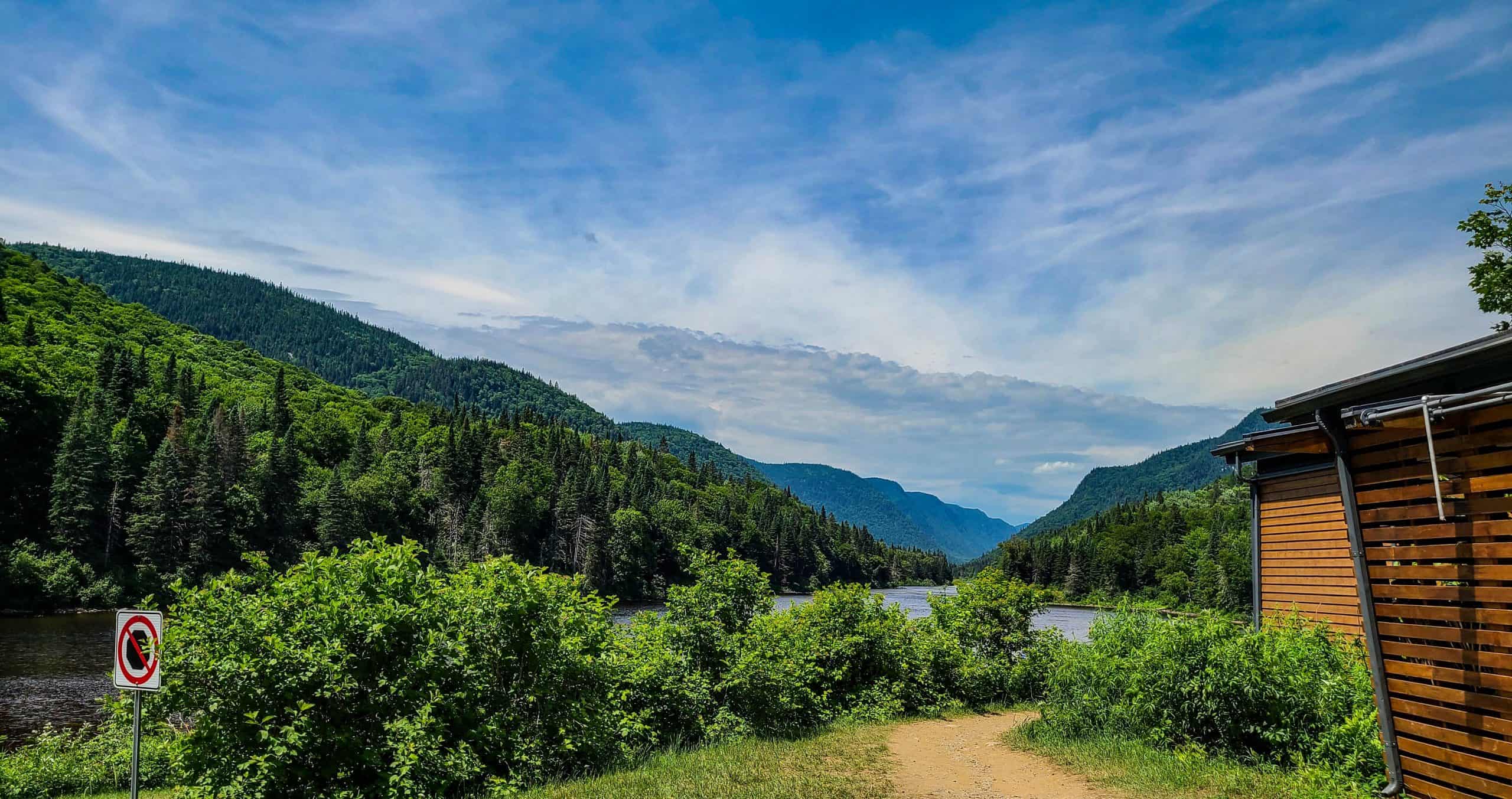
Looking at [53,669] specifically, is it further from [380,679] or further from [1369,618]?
[1369,618]

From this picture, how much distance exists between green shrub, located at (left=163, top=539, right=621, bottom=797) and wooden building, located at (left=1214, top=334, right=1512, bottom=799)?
9083 millimetres

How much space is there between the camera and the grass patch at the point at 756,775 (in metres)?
8.90

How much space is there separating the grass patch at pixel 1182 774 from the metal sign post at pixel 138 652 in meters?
10.7

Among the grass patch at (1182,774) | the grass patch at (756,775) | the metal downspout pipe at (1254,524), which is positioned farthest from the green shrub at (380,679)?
the metal downspout pipe at (1254,524)

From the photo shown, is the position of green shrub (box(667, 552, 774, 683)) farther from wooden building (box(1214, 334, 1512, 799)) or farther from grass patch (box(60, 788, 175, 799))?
wooden building (box(1214, 334, 1512, 799))

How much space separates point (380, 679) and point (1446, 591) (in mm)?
10244

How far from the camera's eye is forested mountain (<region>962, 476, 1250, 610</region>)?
88250mm

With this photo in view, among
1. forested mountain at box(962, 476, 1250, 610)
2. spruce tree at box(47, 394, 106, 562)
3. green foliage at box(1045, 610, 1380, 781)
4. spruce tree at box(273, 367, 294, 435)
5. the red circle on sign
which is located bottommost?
forested mountain at box(962, 476, 1250, 610)

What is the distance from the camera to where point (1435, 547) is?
5.46m

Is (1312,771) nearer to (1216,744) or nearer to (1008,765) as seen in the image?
(1216,744)

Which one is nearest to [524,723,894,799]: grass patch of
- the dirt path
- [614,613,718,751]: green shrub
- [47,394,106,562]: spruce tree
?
the dirt path

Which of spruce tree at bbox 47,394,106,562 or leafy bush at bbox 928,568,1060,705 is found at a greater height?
spruce tree at bbox 47,394,106,562

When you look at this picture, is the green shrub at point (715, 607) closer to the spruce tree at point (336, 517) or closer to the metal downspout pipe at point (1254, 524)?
the metal downspout pipe at point (1254, 524)

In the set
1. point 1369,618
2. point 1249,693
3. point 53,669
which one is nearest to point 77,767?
point 53,669
